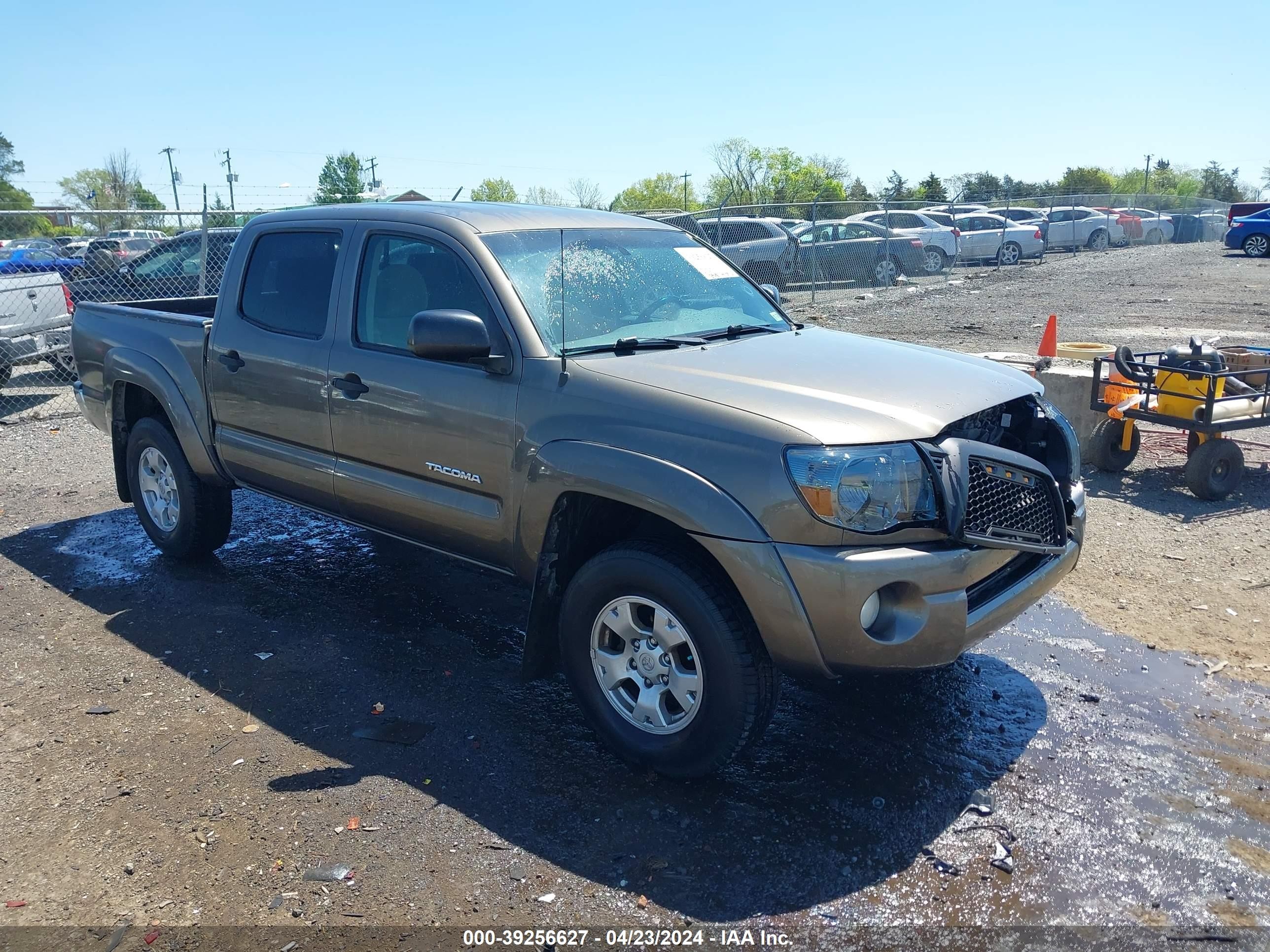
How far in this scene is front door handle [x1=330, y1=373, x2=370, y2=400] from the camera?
4555mm

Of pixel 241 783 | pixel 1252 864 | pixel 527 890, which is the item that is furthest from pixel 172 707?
pixel 1252 864

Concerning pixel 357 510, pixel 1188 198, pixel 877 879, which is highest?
pixel 1188 198

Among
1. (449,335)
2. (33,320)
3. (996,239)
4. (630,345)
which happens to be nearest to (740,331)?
(630,345)

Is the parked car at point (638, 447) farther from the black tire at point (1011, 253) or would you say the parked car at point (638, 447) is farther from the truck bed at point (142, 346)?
the black tire at point (1011, 253)

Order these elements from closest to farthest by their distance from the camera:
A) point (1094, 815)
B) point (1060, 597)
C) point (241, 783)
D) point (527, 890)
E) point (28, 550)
Result: point (527, 890) → point (1094, 815) → point (241, 783) → point (1060, 597) → point (28, 550)

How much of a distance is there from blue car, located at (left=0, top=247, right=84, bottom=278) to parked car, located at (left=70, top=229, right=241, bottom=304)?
0.56m

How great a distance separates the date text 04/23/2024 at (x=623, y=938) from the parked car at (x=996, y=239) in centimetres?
2561

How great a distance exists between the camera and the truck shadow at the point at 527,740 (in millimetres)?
3299

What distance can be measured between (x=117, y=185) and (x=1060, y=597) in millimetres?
71307

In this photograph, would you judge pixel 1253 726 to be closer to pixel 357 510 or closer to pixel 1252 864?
pixel 1252 864

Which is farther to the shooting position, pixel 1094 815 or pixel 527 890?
pixel 1094 815

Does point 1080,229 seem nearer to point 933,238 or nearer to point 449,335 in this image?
point 933,238

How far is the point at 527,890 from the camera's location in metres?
3.12

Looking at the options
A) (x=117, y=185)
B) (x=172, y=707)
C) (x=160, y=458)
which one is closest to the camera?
(x=172, y=707)
